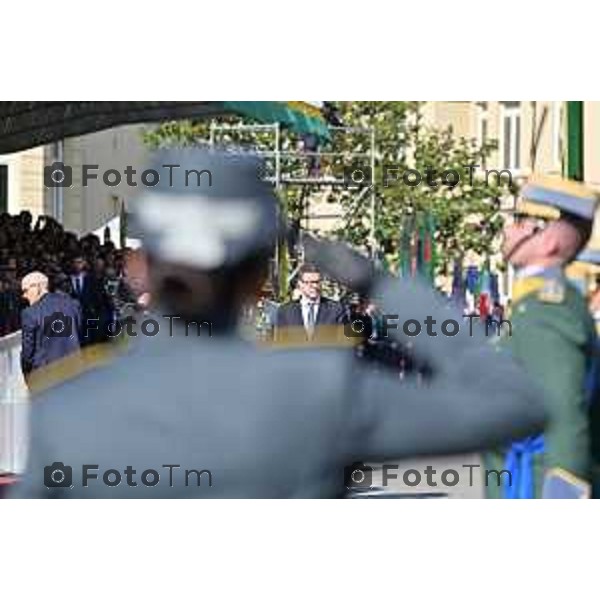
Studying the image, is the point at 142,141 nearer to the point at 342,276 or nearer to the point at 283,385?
the point at 342,276

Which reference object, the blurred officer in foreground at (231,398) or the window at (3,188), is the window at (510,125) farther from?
the blurred officer in foreground at (231,398)

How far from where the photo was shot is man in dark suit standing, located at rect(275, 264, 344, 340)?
21.3 ft

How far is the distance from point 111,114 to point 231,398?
2917 mm

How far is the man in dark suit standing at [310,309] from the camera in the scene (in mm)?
6500

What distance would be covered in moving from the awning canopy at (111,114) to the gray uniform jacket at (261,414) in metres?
2.48

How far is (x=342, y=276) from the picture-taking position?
654 centimetres

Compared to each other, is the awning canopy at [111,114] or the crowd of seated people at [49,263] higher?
the awning canopy at [111,114]

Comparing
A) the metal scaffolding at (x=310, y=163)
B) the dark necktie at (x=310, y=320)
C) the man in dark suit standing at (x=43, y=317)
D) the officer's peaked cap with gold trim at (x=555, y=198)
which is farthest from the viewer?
the officer's peaked cap with gold trim at (x=555, y=198)

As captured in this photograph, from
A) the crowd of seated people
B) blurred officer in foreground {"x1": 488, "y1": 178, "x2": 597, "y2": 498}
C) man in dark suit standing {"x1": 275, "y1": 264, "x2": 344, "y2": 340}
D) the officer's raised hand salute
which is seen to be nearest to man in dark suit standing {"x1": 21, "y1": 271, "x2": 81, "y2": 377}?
the crowd of seated people

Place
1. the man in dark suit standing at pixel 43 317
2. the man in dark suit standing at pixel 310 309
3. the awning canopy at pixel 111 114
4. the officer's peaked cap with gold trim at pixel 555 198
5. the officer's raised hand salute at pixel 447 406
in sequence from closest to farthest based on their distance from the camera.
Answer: the officer's raised hand salute at pixel 447 406 → the man in dark suit standing at pixel 310 309 → the awning canopy at pixel 111 114 → the man in dark suit standing at pixel 43 317 → the officer's peaked cap with gold trim at pixel 555 198

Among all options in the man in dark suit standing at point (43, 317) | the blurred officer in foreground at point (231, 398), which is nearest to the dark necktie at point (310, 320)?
the man in dark suit standing at point (43, 317)

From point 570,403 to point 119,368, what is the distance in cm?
293

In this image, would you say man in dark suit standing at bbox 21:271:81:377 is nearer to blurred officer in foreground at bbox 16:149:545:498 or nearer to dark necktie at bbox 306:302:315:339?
dark necktie at bbox 306:302:315:339

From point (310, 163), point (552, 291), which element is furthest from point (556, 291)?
point (310, 163)
